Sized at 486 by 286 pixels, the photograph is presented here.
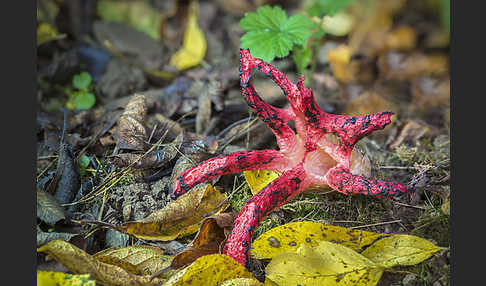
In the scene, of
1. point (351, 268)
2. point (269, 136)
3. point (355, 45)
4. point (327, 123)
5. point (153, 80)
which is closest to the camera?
point (351, 268)

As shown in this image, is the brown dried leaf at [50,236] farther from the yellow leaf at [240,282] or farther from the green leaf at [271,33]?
the green leaf at [271,33]

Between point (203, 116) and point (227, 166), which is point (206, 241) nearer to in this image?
point (227, 166)

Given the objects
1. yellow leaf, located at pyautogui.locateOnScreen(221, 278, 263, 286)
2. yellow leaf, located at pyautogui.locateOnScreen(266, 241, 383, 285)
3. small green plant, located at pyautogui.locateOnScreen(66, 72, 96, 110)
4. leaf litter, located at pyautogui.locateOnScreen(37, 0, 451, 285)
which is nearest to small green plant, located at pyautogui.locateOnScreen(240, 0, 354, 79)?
leaf litter, located at pyautogui.locateOnScreen(37, 0, 451, 285)

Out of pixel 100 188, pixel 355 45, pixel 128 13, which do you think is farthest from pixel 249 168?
pixel 128 13

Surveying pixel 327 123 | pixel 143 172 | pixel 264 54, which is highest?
pixel 264 54

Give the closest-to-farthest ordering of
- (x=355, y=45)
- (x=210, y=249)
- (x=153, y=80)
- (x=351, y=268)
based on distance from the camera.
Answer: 1. (x=351, y=268)
2. (x=210, y=249)
3. (x=153, y=80)
4. (x=355, y=45)

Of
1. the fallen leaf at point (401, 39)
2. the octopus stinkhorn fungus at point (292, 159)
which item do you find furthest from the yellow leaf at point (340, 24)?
the octopus stinkhorn fungus at point (292, 159)

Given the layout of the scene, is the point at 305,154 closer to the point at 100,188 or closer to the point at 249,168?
the point at 249,168
